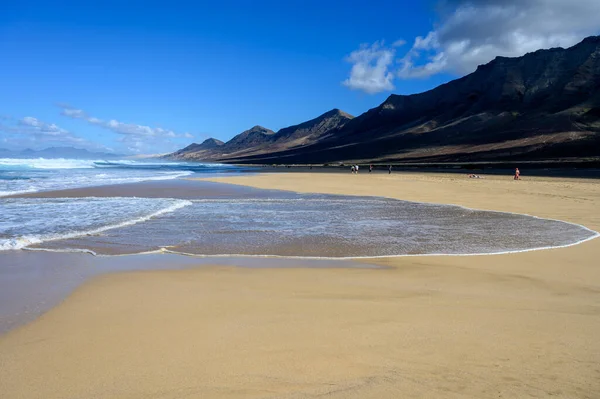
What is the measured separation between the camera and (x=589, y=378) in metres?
3.45

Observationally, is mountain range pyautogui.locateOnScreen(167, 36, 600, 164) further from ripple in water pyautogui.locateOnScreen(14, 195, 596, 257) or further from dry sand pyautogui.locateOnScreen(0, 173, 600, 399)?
dry sand pyautogui.locateOnScreen(0, 173, 600, 399)

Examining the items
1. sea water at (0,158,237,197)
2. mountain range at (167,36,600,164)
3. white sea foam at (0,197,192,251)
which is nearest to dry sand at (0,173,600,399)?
white sea foam at (0,197,192,251)

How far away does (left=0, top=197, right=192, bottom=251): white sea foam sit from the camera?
10195mm

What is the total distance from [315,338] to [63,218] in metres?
11.9

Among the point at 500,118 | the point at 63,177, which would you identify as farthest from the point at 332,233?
the point at 500,118

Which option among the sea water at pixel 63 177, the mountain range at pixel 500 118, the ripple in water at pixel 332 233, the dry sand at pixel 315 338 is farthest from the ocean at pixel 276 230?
the mountain range at pixel 500 118

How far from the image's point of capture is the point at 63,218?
43.7ft

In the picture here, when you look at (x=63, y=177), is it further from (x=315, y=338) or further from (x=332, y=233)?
(x=315, y=338)

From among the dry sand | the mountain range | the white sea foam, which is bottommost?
the dry sand

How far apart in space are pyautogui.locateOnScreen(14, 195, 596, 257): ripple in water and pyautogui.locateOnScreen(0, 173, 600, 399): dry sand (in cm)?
224

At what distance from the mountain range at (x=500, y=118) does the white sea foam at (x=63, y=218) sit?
73.9 metres

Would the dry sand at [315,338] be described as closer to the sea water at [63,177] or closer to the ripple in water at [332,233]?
the ripple in water at [332,233]

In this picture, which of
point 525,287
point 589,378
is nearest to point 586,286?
point 525,287

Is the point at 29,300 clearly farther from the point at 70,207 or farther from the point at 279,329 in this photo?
the point at 70,207
